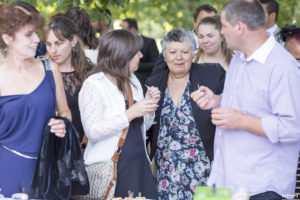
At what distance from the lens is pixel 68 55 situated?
4.34 meters

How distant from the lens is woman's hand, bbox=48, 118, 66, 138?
9.96 ft

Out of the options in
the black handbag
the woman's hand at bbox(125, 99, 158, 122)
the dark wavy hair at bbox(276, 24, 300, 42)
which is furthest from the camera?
the dark wavy hair at bbox(276, 24, 300, 42)

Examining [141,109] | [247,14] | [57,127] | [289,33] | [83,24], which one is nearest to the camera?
[247,14]

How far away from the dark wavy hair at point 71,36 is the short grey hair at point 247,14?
5.69ft

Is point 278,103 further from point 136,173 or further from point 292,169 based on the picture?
point 136,173

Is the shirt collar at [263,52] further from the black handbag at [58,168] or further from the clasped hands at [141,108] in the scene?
the black handbag at [58,168]

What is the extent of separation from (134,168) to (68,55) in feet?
4.20

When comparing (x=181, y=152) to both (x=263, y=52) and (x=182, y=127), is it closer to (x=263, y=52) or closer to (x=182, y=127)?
(x=182, y=127)

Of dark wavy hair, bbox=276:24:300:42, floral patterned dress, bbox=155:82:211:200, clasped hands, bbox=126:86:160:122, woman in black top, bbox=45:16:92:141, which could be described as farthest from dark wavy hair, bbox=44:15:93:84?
dark wavy hair, bbox=276:24:300:42

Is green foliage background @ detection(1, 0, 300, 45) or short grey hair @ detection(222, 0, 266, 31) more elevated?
green foliage background @ detection(1, 0, 300, 45)

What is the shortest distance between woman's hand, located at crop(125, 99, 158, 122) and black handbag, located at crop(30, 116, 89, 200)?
44cm

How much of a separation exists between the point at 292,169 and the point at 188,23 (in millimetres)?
6795

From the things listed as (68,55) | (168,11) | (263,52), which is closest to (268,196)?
(263,52)

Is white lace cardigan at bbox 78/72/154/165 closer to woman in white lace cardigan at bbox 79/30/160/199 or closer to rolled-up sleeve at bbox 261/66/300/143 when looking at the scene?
woman in white lace cardigan at bbox 79/30/160/199
